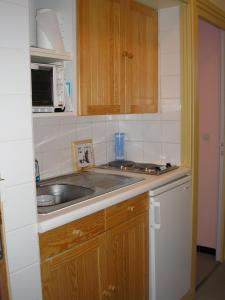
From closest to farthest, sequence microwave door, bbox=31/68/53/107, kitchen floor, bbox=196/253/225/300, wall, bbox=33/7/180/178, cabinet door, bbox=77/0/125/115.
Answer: microwave door, bbox=31/68/53/107, cabinet door, bbox=77/0/125/115, wall, bbox=33/7/180/178, kitchen floor, bbox=196/253/225/300

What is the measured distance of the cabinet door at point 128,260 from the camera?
5.68 feet

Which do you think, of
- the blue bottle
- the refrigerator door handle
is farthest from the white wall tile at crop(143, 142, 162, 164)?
the refrigerator door handle

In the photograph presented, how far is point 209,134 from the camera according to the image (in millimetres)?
3123

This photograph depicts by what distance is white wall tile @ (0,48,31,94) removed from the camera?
1.14 metres

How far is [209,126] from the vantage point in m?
3.11

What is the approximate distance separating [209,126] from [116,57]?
141 centimetres

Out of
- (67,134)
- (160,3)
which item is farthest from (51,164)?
(160,3)

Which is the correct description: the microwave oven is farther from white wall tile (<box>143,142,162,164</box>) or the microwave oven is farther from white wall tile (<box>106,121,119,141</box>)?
white wall tile (<box>143,142,162,164</box>)

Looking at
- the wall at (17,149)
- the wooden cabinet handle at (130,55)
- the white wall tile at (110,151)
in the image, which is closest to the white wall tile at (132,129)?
the white wall tile at (110,151)

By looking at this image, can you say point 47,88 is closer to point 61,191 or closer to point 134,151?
point 61,191

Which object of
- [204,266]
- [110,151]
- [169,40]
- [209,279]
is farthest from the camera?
[204,266]

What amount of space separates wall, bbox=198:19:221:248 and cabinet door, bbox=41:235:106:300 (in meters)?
1.79

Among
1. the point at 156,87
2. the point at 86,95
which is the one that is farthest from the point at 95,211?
the point at 156,87

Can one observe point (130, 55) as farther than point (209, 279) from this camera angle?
No
